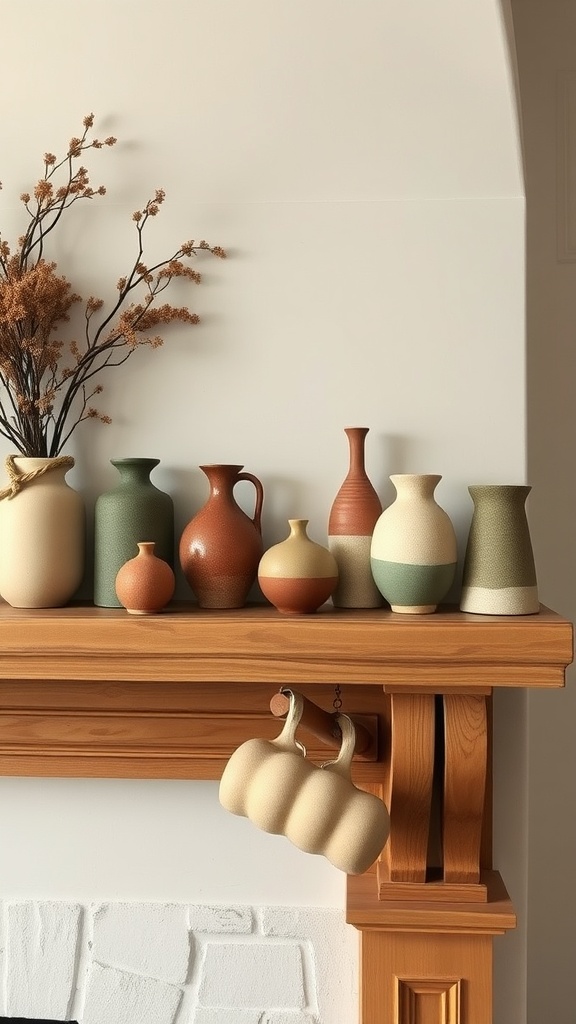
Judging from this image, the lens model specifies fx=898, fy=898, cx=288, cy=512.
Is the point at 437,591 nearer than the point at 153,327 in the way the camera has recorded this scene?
Yes

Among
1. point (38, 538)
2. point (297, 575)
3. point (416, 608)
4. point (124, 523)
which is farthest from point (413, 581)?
point (38, 538)

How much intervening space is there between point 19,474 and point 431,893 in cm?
81

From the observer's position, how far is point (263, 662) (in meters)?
1.12

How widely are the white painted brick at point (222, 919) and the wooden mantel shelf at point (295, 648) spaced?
452 millimetres

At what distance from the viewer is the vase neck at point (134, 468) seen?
1.26 m

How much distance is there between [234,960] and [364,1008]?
23cm

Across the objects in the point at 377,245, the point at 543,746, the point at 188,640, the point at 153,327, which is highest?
the point at 377,245

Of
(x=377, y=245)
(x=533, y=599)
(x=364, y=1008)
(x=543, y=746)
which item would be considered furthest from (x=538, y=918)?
(x=377, y=245)

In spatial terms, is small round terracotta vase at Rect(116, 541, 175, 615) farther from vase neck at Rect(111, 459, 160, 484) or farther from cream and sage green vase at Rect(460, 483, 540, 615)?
cream and sage green vase at Rect(460, 483, 540, 615)

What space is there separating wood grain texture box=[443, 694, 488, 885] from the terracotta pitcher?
1.04ft

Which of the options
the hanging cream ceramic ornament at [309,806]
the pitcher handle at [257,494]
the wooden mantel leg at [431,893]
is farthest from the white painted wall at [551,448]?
the hanging cream ceramic ornament at [309,806]

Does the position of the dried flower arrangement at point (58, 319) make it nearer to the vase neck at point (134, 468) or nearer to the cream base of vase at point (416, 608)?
the vase neck at point (134, 468)

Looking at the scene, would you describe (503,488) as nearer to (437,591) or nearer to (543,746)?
(437,591)

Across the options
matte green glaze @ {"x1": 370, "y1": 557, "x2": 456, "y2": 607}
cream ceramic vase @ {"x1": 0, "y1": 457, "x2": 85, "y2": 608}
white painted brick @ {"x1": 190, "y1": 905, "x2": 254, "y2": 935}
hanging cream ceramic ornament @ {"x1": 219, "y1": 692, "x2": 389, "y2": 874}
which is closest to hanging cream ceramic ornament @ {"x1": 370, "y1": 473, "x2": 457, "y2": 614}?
matte green glaze @ {"x1": 370, "y1": 557, "x2": 456, "y2": 607}
